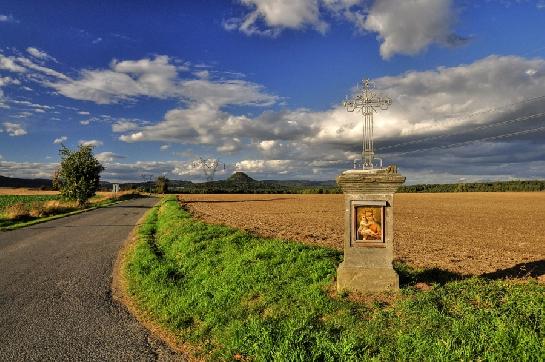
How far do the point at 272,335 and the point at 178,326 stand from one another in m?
2.15

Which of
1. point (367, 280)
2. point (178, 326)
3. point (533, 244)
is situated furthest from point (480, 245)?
point (178, 326)

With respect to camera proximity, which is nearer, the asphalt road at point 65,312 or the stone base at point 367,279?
the asphalt road at point 65,312

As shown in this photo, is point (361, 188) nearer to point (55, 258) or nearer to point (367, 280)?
point (367, 280)

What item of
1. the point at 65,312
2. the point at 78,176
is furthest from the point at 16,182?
the point at 65,312

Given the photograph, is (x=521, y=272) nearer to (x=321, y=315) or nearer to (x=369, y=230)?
(x=369, y=230)

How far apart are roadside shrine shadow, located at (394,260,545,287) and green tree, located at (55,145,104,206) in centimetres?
4318

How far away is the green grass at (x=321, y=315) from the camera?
6008mm

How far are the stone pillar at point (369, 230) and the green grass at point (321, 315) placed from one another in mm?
602

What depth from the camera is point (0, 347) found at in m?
6.93

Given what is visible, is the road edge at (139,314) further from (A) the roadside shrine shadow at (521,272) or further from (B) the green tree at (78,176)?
(B) the green tree at (78,176)

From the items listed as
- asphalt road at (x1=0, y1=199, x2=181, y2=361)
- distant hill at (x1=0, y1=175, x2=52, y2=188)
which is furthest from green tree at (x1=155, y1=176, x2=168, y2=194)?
asphalt road at (x1=0, y1=199, x2=181, y2=361)

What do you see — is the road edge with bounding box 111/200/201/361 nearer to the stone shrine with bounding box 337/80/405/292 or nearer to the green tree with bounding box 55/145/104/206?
the stone shrine with bounding box 337/80/405/292

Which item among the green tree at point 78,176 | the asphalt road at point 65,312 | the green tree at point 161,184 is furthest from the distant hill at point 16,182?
the asphalt road at point 65,312

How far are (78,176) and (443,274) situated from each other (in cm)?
4525
